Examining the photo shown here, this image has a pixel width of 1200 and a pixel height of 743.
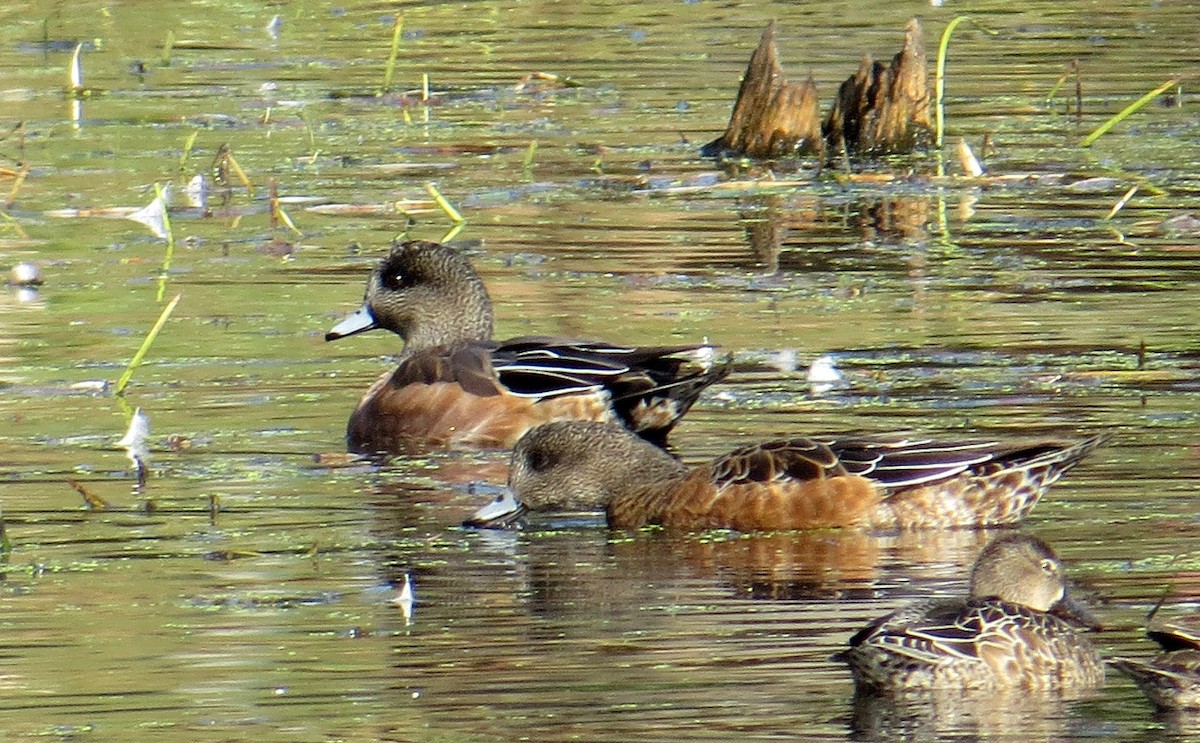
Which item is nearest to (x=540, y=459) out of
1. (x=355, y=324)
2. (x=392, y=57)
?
(x=355, y=324)

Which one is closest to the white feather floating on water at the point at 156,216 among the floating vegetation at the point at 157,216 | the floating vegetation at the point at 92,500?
the floating vegetation at the point at 157,216

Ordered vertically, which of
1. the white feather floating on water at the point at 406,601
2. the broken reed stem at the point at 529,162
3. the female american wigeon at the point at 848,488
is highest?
the broken reed stem at the point at 529,162

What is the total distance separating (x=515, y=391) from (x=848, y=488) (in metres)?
2.12

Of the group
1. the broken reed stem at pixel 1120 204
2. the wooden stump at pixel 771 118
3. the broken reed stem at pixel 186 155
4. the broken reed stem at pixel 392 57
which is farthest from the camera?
the broken reed stem at pixel 392 57

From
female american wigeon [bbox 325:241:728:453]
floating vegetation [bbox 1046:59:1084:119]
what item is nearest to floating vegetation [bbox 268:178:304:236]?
female american wigeon [bbox 325:241:728:453]

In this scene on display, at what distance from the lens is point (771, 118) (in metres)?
15.0

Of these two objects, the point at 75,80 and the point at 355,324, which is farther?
the point at 75,80

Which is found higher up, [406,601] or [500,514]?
[500,514]

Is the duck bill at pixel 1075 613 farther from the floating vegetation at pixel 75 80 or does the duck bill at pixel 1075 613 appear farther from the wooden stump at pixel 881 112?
the floating vegetation at pixel 75 80

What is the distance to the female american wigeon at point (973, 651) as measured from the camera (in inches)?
229

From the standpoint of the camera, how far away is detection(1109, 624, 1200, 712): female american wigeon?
5465 mm

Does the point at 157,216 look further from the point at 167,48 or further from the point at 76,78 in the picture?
the point at 167,48

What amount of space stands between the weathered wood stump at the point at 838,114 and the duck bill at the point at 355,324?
4845 millimetres

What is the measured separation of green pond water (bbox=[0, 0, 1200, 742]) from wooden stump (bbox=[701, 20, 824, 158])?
0.39 m
